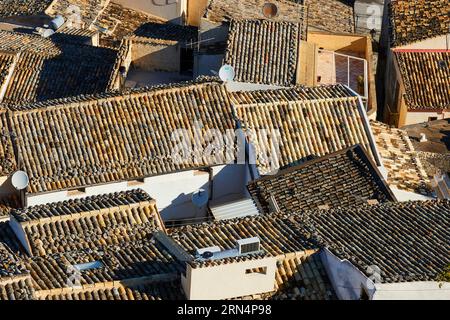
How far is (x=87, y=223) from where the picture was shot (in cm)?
2717

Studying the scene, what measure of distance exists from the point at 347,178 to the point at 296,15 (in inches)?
534

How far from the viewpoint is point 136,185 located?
3167 cm

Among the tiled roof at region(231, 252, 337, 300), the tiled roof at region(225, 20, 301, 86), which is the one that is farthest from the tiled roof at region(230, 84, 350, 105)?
the tiled roof at region(231, 252, 337, 300)

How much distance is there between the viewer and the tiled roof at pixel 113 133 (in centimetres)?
3139

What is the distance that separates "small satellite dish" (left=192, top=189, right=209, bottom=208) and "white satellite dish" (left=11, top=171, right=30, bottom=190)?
4.42 meters

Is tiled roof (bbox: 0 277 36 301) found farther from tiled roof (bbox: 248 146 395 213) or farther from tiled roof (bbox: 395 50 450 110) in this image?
tiled roof (bbox: 395 50 450 110)

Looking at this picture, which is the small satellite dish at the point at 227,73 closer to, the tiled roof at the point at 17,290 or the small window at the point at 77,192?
the small window at the point at 77,192

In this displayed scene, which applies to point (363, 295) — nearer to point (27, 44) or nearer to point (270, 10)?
point (27, 44)

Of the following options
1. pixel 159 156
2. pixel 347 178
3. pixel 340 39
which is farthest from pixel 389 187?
pixel 340 39

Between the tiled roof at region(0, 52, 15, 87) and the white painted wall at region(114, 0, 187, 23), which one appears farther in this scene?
the white painted wall at region(114, 0, 187, 23)

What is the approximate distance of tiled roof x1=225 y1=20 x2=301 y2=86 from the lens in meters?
36.6

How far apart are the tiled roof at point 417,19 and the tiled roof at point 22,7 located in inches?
486

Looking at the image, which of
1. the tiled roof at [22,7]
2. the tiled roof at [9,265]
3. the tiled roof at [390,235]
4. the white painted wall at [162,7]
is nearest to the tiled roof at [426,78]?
the white painted wall at [162,7]

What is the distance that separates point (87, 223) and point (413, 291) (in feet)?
24.7
